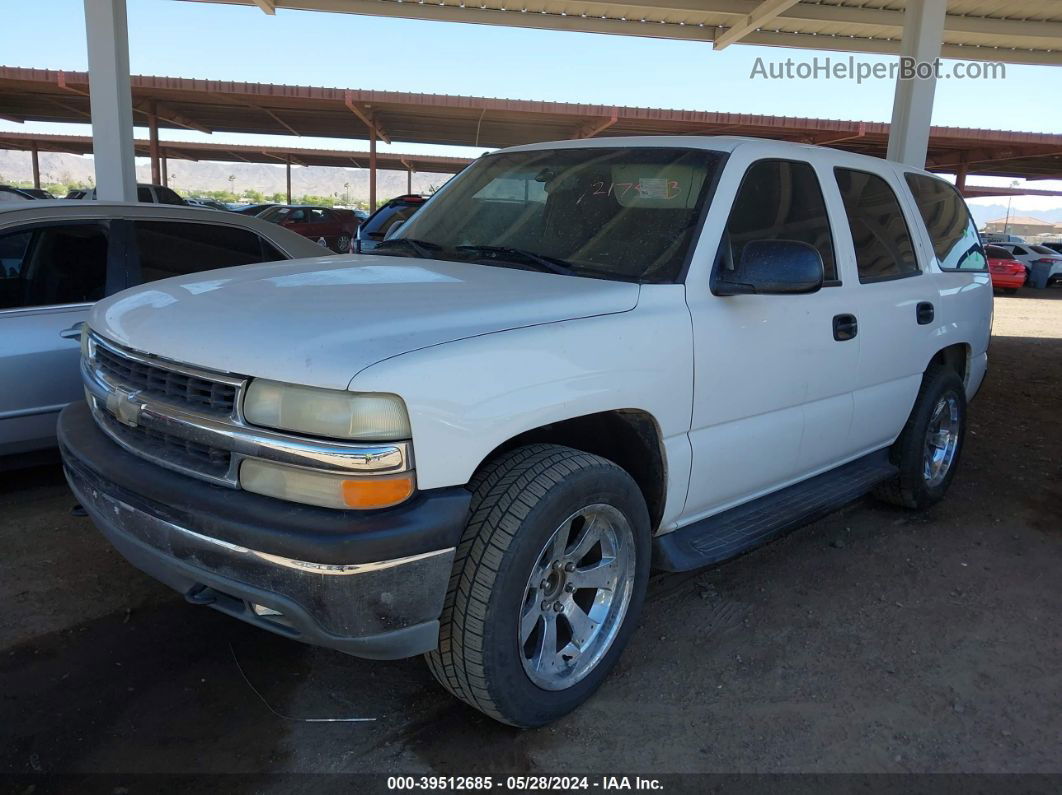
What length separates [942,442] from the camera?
193 inches

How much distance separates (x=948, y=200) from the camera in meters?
4.88

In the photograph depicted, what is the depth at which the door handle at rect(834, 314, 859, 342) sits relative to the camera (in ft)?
11.6

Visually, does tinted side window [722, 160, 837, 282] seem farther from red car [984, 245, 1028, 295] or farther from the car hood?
red car [984, 245, 1028, 295]

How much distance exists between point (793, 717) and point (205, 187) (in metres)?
187

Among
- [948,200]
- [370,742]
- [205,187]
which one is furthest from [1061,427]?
[205,187]

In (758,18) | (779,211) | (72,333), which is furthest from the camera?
(758,18)

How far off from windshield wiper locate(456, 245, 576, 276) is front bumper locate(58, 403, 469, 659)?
1.10 meters

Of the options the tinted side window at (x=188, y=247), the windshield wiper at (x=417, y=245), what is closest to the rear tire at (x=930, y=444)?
the windshield wiper at (x=417, y=245)

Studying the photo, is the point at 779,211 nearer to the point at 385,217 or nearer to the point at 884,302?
the point at 884,302

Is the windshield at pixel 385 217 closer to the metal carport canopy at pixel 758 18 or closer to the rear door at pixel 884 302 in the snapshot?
the metal carport canopy at pixel 758 18

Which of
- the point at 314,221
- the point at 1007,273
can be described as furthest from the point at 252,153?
the point at 1007,273

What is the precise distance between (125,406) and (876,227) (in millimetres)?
3442

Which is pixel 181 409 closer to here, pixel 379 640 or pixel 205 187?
pixel 379 640

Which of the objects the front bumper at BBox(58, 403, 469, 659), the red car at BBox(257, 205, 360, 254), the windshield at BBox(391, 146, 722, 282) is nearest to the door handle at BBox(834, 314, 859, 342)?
the windshield at BBox(391, 146, 722, 282)
